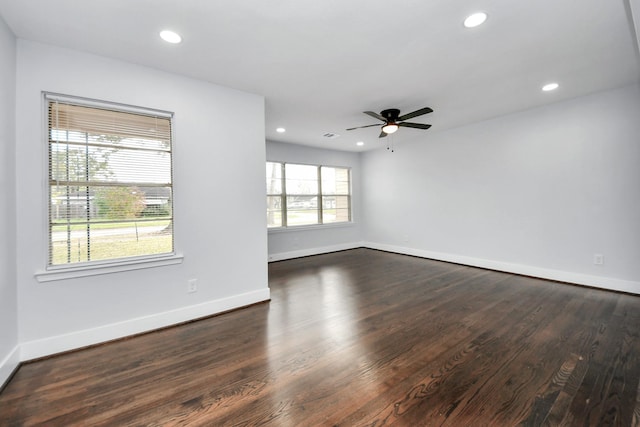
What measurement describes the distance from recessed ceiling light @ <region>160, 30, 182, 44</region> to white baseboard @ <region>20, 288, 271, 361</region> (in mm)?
2576

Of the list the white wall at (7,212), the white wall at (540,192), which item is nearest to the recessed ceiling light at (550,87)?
the white wall at (540,192)

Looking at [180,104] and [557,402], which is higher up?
[180,104]

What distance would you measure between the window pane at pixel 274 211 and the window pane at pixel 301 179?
1.23 ft

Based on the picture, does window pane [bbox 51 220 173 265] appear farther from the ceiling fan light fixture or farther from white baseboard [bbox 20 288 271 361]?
the ceiling fan light fixture

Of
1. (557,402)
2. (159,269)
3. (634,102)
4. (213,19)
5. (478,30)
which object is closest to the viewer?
(557,402)

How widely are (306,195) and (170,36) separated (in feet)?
15.1

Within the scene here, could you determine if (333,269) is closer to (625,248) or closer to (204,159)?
(204,159)

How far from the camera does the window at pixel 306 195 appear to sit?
6.13 metres

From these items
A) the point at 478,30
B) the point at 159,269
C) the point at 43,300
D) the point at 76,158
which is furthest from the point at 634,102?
the point at 43,300

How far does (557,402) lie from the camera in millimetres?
1689

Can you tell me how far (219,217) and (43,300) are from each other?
1.60 meters

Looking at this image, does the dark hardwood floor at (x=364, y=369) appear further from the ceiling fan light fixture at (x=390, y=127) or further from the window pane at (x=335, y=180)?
the window pane at (x=335, y=180)

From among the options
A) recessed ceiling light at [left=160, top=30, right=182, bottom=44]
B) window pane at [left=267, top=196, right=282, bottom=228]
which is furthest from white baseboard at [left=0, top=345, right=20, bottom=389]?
window pane at [left=267, top=196, right=282, bottom=228]

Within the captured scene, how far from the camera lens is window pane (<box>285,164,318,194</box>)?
20.8 ft
